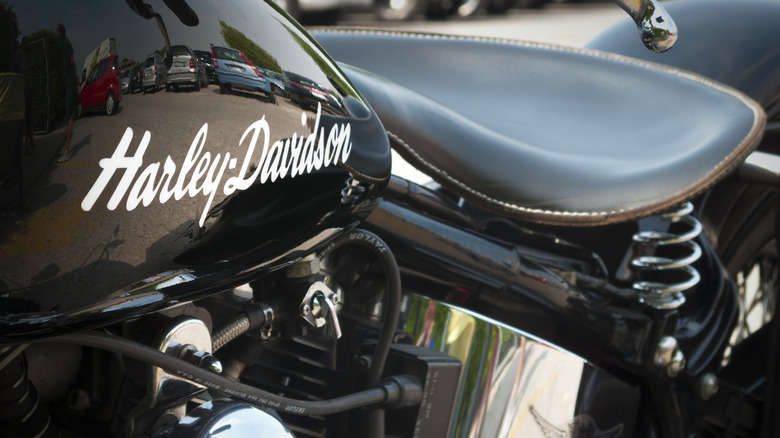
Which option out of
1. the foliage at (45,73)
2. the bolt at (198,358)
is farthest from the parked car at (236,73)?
the bolt at (198,358)

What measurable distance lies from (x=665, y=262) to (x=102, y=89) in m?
0.96

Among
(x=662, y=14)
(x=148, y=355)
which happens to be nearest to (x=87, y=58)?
(x=148, y=355)

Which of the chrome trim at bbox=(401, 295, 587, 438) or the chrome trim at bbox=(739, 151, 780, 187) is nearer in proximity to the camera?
the chrome trim at bbox=(401, 295, 587, 438)

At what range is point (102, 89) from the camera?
57 centimetres

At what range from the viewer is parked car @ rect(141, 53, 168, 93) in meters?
0.60

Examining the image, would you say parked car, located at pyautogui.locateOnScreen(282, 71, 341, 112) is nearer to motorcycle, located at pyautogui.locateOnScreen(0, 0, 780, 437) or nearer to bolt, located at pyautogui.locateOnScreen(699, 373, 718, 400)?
motorcycle, located at pyautogui.locateOnScreen(0, 0, 780, 437)

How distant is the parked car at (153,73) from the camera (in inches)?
23.5

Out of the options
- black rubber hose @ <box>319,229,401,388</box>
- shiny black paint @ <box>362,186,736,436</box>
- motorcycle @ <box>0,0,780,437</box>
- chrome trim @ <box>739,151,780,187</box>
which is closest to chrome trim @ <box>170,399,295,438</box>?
motorcycle @ <box>0,0,780,437</box>

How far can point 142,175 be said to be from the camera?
594 millimetres

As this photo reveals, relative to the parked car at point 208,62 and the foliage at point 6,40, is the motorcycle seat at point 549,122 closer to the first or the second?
the parked car at point 208,62

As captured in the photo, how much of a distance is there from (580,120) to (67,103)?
98 cm

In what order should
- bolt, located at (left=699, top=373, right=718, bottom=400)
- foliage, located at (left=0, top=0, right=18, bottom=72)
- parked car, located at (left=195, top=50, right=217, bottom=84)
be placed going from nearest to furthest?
foliage, located at (left=0, top=0, right=18, bottom=72) → parked car, located at (left=195, top=50, right=217, bottom=84) → bolt, located at (left=699, top=373, right=718, bottom=400)

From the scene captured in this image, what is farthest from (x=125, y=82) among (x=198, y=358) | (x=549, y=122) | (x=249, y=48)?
(x=549, y=122)

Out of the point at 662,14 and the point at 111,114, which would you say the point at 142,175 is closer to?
the point at 111,114
